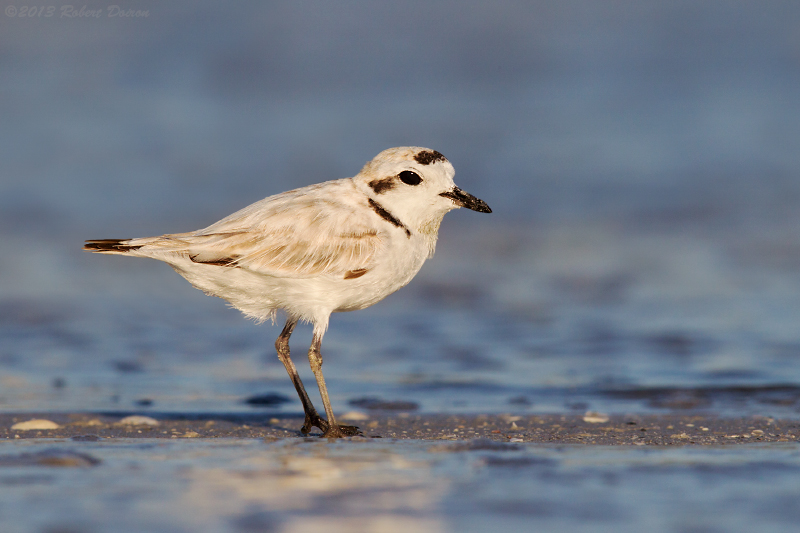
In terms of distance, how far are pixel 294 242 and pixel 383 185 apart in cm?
77

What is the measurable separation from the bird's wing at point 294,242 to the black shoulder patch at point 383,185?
22 centimetres

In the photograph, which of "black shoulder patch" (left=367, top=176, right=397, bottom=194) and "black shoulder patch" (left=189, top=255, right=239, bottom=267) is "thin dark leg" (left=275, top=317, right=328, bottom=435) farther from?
"black shoulder patch" (left=367, top=176, right=397, bottom=194)

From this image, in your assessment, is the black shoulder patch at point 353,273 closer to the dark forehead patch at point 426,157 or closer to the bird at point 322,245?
the bird at point 322,245

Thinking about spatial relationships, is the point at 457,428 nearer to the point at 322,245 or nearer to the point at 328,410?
the point at 328,410

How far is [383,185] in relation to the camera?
6.46 metres

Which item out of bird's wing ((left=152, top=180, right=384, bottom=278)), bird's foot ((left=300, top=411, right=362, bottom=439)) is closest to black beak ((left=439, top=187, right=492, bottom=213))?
bird's wing ((left=152, top=180, right=384, bottom=278))

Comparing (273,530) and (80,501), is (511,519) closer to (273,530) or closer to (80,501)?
(273,530)

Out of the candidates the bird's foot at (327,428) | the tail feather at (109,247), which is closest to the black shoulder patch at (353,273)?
the bird's foot at (327,428)

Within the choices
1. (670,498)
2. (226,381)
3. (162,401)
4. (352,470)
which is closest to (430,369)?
(226,381)

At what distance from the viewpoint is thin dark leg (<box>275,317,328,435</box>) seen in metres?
6.30

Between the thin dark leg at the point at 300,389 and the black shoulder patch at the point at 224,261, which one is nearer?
the black shoulder patch at the point at 224,261

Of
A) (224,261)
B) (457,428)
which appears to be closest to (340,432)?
(457,428)

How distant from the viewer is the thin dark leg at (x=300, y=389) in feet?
20.7

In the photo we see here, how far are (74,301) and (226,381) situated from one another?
12.2 feet
